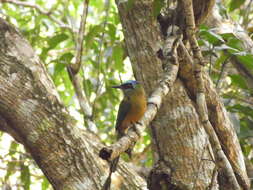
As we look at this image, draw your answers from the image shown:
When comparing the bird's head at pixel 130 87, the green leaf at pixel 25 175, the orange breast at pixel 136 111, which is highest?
the bird's head at pixel 130 87

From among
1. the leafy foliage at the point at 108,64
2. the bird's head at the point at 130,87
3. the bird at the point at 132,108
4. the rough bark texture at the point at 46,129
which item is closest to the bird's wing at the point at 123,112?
the bird at the point at 132,108

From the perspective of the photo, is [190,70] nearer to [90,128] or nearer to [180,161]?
[180,161]

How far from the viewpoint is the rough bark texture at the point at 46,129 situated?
3.24 m

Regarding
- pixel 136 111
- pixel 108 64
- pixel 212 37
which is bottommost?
pixel 136 111

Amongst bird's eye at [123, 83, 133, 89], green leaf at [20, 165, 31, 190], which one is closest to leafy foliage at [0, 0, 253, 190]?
green leaf at [20, 165, 31, 190]

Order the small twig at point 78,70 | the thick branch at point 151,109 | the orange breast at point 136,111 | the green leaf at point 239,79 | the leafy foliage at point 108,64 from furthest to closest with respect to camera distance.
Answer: the small twig at point 78,70, the orange breast at point 136,111, the green leaf at point 239,79, the leafy foliage at point 108,64, the thick branch at point 151,109

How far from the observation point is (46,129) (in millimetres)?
3283

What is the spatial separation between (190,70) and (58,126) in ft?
3.57

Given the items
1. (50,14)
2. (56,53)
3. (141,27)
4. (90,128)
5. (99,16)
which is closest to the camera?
(141,27)

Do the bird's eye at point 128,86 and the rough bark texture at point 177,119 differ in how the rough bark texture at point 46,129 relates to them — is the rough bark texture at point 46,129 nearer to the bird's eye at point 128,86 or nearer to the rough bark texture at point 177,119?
the rough bark texture at point 177,119

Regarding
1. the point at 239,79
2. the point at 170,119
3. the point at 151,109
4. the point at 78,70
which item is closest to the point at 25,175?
the point at 78,70

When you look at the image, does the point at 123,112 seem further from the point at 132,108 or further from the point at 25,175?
the point at 25,175

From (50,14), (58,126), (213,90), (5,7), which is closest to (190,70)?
(213,90)

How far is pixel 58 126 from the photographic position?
10.9 feet
